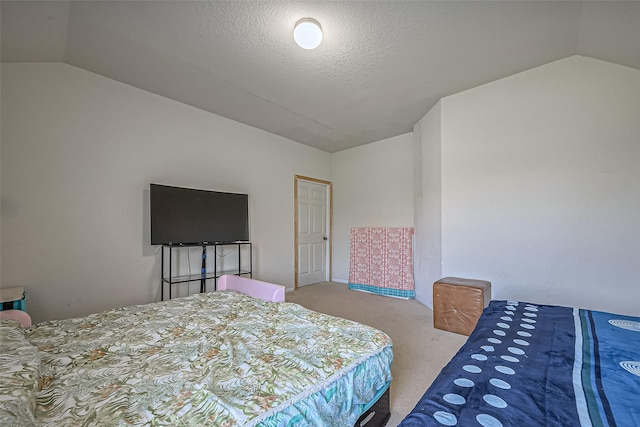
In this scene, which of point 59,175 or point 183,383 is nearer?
point 183,383

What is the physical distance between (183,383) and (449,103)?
12.1 ft

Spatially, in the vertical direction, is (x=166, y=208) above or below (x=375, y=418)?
above

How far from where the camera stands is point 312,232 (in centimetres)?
517

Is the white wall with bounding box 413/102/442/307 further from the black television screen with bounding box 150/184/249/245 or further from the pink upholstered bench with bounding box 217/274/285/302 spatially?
the black television screen with bounding box 150/184/249/245

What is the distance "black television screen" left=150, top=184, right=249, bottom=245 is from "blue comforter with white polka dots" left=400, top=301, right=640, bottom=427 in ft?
9.66

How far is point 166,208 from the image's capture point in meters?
2.94

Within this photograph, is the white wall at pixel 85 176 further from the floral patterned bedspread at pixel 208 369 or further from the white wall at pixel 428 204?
the white wall at pixel 428 204

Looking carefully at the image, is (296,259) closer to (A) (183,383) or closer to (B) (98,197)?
(B) (98,197)

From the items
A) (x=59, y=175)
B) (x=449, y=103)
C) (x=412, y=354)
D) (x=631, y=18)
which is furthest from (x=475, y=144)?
(x=59, y=175)

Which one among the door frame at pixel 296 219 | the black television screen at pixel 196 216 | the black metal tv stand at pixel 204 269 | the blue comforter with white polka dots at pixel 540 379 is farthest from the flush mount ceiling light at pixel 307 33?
the door frame at pixel 296 219

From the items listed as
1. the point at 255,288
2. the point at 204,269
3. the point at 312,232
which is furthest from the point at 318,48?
the point at 312,232

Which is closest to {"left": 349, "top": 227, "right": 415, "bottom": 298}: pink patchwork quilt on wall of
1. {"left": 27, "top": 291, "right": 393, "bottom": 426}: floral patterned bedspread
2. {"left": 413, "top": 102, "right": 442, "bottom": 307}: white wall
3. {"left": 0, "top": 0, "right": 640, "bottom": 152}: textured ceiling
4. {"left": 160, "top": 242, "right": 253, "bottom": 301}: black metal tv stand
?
{"left": 413, "top": 102, "right": 442, "bottom": 307}: white wall

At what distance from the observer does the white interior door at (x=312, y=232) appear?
493 cm

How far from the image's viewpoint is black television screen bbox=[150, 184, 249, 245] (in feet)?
9.47
